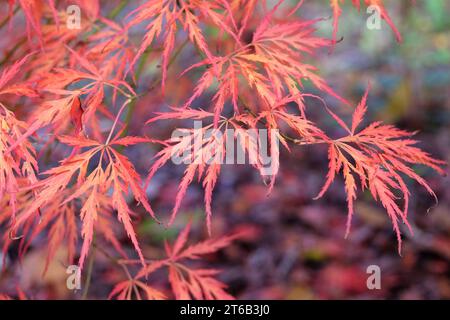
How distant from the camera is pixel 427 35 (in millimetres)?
3230

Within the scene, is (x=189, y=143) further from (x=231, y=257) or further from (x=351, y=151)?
(x=231, y=257)

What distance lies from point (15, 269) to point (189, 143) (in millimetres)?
1479

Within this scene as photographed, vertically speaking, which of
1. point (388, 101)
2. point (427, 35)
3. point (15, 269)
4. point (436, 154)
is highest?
point (427, 35)

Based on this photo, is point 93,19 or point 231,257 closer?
point 93,19

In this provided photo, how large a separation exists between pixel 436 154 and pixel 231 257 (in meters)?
1.05

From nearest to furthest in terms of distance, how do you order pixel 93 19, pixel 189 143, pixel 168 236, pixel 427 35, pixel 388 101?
pixel 189 143
pixel 93 19
pixel 168 236
pixel 388 101
pixel 427 35

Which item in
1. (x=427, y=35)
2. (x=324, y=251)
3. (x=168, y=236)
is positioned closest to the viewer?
(x=324, y=251)
